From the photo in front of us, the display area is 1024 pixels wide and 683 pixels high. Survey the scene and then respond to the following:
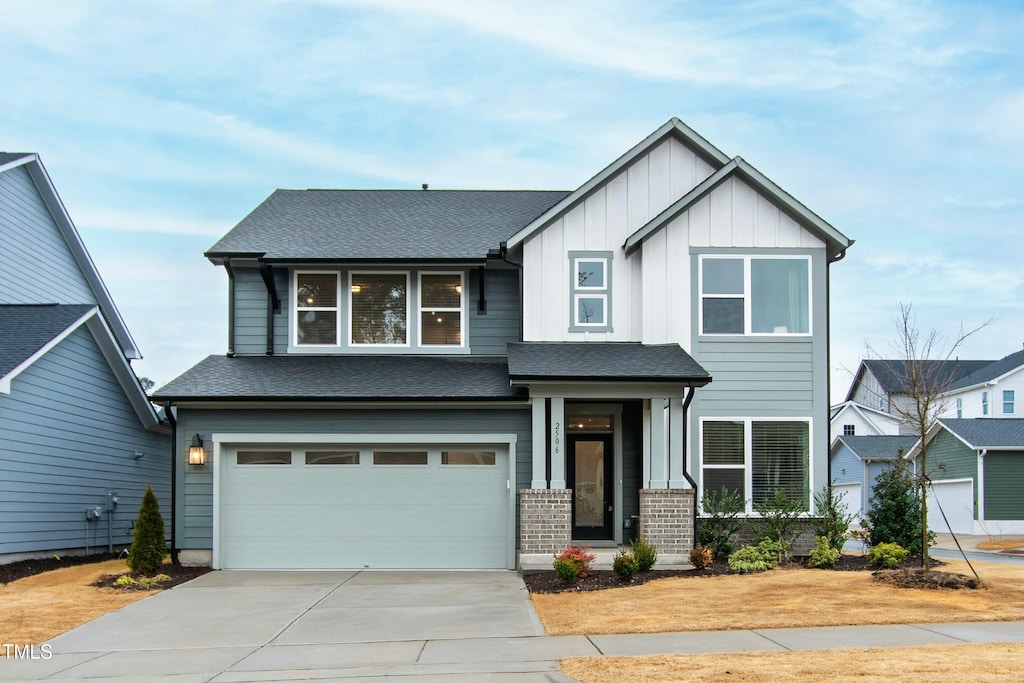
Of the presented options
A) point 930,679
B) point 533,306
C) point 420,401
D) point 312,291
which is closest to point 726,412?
point 533,306

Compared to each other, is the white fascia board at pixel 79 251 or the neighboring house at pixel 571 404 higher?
the white fascia board at pixel 79 251

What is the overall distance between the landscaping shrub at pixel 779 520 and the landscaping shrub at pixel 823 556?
1.85 feet

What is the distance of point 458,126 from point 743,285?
10010mm

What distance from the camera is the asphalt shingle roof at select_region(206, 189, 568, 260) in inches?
770

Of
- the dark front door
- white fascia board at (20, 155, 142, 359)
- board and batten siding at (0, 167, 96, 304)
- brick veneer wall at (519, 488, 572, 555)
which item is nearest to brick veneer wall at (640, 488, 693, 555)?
brick veneer wall at (519, 488, 572, 555)

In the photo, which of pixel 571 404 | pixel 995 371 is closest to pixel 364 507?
pixel 571 404

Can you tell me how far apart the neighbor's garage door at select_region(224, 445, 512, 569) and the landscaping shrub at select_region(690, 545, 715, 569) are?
11.1ft

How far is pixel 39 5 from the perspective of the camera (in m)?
19.5

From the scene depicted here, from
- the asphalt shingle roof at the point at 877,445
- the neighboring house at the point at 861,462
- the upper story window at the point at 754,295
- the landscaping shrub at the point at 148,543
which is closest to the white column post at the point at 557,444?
the upper story window at the point at 754,295

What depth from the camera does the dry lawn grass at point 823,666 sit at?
8492mm

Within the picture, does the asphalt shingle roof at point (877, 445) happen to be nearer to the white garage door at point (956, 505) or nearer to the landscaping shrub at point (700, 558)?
the white garage door at point (956, 505)

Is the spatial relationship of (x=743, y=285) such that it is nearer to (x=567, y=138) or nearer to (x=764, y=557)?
(x=764, y=557)

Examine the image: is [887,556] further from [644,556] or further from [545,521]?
[545,521]

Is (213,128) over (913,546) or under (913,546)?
over
